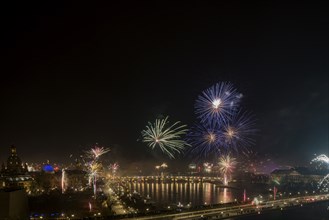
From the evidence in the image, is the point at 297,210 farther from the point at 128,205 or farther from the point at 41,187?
the point at 41,187

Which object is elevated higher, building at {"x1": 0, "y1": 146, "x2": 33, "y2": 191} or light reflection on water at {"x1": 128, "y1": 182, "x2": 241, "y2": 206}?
building at {"x1": 0, "y1": 146, "x2": 33, "y2": 191}

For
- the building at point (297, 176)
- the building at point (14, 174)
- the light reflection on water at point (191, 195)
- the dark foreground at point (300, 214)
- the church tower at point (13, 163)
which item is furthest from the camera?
the building at point (297, 176)

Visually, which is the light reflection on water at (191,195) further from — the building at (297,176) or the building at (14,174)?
the building at (297,176)

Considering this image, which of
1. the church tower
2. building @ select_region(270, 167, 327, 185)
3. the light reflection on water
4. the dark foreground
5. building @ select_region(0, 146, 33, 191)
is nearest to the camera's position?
the dark foreground

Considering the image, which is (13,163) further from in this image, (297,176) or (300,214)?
(297,176)

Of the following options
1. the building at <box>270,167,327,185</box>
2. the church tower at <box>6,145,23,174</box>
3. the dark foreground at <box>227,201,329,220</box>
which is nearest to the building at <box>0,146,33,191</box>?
the church tower at <box>6,145,23,174</box>

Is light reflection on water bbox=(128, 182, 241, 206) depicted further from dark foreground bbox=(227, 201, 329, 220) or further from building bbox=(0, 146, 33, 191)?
building bbox=(0, 146, 33, 191)

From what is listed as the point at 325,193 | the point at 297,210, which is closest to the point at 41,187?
the point at 297,210

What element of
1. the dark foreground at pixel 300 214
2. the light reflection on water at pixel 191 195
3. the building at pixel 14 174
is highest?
the building at pixel 14 174

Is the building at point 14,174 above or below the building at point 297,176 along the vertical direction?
above

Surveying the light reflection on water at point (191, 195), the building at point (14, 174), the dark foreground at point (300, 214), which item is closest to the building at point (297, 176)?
the light reflection on water at point (191, 195)

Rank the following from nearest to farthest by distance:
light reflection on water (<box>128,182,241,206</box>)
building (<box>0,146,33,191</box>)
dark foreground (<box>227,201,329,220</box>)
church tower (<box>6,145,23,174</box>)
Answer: dark foreground (<box>227,201,329,220</box>) < building (<box>0,146,33,191</box>) < church tower (<box>6,145,23,174</box>) < light reflection on water (<box>128,182,241,206</box>)
